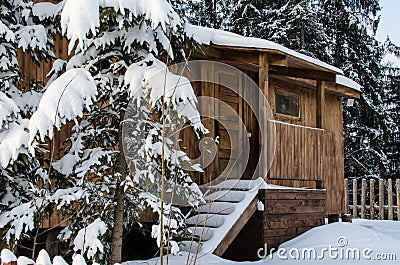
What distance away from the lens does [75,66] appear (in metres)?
4.13

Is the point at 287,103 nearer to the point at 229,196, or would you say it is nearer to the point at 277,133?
the point at 277,133

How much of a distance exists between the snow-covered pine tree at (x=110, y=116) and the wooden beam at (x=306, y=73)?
452 cm

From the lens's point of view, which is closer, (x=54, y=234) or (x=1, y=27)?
(x=1, y=27)

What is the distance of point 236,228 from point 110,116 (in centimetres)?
300

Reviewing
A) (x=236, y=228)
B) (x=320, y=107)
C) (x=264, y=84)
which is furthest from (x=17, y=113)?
(x=320, y=107)

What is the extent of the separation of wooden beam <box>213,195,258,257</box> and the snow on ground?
7.6 inches

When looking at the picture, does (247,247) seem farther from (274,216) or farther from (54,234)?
(54,234)

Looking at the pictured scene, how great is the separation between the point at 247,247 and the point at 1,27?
4322 millimetres

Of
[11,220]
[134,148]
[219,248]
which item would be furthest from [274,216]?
[11,220]

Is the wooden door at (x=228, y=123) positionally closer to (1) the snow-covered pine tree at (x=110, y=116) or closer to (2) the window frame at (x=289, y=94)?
(2) the window frame at (x=289, y=94)

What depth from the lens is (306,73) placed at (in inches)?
340

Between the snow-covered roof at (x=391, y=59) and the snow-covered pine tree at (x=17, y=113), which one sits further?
the snow-covered roof at (x=391, y=59)

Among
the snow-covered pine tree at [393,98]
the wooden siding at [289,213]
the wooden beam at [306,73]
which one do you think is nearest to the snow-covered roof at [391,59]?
the snow-covered pine tree at [393,98]

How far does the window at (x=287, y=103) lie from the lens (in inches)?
382
